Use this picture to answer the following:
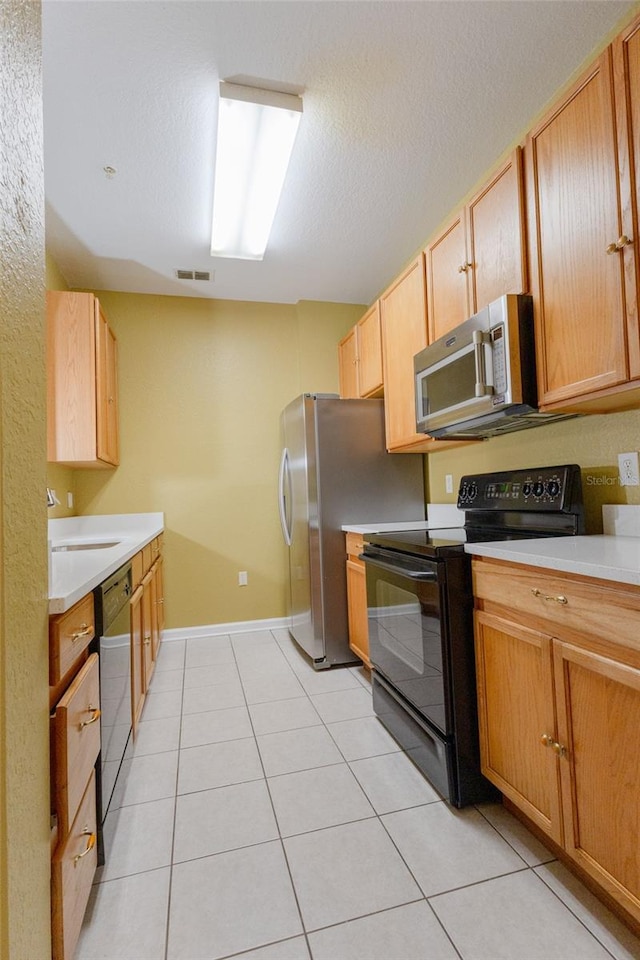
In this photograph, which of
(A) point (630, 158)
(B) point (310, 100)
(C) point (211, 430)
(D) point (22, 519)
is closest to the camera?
(D) point (22, 519)

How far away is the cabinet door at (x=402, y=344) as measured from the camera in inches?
94.7

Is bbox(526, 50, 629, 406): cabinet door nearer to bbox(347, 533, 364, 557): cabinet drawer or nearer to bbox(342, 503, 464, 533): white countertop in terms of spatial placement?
bbox(342, 503, 464, 533): white countertop

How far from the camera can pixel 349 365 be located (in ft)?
11.4

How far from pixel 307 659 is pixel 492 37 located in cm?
315

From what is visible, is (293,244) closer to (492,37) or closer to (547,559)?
(492,37)

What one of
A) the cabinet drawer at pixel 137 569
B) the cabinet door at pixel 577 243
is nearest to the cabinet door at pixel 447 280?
the cabinet door at pixel 577 243

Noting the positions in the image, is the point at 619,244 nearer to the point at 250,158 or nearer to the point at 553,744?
the point at 553,744

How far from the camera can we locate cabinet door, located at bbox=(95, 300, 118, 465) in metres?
2.80

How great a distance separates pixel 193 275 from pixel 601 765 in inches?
135

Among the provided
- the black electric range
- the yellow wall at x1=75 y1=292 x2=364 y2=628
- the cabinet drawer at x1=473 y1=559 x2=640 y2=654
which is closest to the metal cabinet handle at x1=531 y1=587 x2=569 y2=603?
the cabinet drawer at x1=473 y1=559 x2=640 y2=654

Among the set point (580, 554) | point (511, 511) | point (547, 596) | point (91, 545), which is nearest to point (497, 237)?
point (511, 511)

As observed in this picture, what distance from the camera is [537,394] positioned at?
5.40 ft

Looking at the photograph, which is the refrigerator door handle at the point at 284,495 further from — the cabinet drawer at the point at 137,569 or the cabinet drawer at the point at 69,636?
the cabinet drawer at the point at 69,636

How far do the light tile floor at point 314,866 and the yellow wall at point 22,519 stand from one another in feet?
1.53
